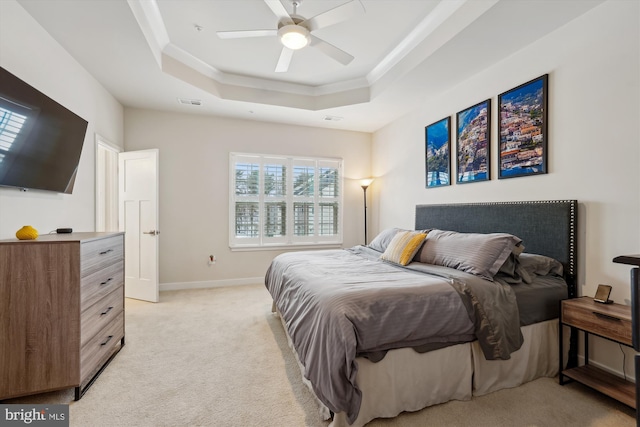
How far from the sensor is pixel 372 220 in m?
5.43

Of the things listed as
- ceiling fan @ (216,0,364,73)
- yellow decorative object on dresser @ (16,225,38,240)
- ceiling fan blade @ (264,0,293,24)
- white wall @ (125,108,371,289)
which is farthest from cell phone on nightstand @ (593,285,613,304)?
white wall @ (125,108,371,289)

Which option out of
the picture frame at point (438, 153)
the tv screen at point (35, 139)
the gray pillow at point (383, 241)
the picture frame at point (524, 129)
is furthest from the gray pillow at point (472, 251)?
the tv screen at point (35, 139)

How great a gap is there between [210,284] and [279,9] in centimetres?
391

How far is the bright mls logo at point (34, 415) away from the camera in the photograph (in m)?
1.58

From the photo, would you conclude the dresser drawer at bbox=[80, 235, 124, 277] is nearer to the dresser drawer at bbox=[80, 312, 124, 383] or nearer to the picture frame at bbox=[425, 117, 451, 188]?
the dresser drawer at bbox=[80, 312, 124, 383]

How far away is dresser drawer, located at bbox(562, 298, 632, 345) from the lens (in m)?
1.69

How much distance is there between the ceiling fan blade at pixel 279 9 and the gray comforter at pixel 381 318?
203 cm

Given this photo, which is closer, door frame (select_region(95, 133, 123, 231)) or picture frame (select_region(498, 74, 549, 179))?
picture frame (select_region(498, 74, 549, 179))

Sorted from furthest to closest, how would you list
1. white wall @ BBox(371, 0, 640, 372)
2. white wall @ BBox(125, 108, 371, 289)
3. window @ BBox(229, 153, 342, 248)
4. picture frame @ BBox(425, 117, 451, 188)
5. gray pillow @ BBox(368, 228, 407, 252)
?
1. window @ BBox(229, 153, 342, 248)
2. white wall @ BBox(125, 108, 371, 289)
3. picture frame @ BBox(425, 117, 451, 188)
4. gray pillow @ BBox(368, 228, 407, 252)
5. white wall @ BBox(371, 0, 640, 372)

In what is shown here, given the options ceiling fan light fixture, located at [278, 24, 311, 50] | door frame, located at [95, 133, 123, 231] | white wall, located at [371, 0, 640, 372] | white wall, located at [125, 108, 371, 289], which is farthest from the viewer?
white wall, located at [125, 108, 371, 289]

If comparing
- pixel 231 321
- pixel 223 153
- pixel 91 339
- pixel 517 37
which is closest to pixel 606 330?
pixel 517 37

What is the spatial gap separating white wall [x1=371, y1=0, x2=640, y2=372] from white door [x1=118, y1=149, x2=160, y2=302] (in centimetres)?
Result: 431

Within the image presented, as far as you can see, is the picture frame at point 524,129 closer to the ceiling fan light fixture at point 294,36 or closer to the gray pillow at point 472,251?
the gray pillow at point 472,251

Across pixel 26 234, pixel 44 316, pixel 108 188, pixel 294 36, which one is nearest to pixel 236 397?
pixel 44 316
